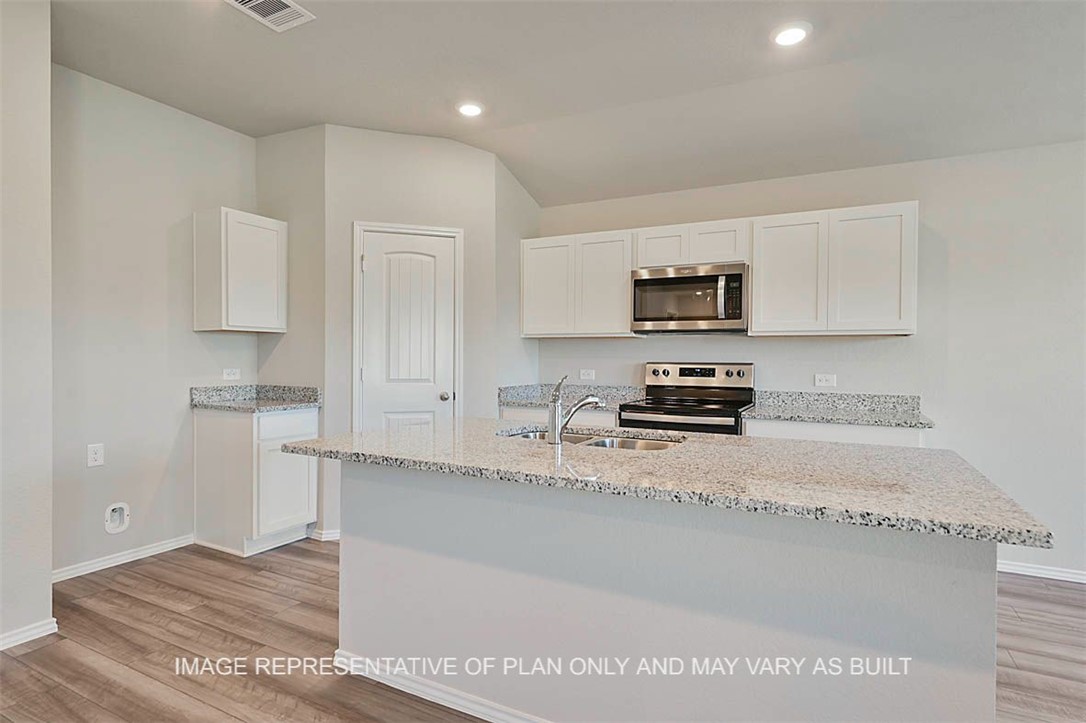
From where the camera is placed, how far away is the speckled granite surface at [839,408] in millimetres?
3413

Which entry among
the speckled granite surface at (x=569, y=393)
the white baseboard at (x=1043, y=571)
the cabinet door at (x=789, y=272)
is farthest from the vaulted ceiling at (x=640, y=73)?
the white baseboard at (x=1043, y=571)

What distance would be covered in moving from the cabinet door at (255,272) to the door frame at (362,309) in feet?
1.72

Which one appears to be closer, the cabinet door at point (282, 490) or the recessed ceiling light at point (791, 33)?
the recessed ceiling light at point (791, 33)

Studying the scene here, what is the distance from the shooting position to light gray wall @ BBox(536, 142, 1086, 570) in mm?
3344

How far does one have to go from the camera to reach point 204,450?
377cm

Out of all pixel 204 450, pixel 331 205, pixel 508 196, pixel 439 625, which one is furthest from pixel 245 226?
pixel 439 625

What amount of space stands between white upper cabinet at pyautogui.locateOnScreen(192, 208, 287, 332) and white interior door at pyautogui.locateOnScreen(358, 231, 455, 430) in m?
0.62

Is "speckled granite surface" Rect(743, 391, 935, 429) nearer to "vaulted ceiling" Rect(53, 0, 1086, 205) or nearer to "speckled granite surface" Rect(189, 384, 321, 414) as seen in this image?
"vaulted ceiling" Rect(53, 0, 1086, 205)

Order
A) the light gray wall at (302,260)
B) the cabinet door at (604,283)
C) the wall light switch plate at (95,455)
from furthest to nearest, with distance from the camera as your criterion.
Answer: the cabinet door at (604,283) → the light gray wall at (302,260) → the wall light switch plate at (95,455)

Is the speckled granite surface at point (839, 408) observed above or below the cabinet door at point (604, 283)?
below

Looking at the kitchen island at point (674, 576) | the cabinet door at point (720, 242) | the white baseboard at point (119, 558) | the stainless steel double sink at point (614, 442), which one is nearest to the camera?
the kitchen island at point (674, 576)

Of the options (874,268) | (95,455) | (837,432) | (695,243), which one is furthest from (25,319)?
(874,268)

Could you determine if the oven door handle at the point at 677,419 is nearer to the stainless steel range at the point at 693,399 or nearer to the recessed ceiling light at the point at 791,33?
the stainless steel range at the point at 693,399

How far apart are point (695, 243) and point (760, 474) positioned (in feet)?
8.48
